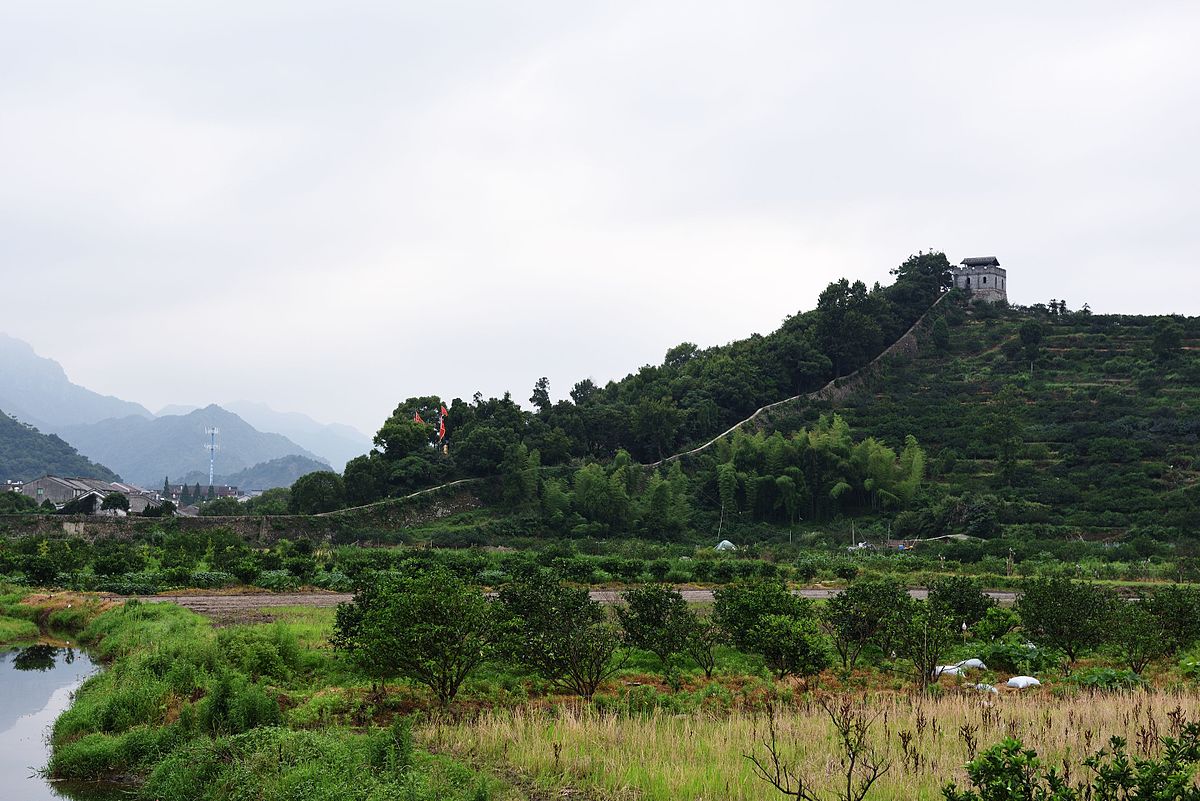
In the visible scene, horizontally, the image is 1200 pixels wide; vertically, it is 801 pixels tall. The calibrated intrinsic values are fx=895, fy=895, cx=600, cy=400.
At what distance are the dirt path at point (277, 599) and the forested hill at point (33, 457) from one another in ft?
414

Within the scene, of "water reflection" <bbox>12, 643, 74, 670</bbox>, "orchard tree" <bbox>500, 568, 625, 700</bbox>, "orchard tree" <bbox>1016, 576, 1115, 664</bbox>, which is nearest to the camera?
"orchard tree" <bbox>500, 568, 625, 700</bbox>

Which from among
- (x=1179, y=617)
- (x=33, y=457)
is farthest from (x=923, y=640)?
(x=33, y=457)

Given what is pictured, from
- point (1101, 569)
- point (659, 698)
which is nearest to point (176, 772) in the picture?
point (659, 698)

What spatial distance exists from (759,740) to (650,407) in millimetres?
46615

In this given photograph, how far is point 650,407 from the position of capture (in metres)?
56.6

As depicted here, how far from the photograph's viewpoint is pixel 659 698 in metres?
12.4

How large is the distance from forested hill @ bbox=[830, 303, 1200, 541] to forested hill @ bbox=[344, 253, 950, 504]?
13.0ft

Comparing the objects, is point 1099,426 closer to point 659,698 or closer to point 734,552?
point 734,552

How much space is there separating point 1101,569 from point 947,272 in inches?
2196

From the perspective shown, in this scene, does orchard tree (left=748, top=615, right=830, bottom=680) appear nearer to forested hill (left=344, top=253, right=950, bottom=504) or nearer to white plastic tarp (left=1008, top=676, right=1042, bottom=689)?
white plastic tarp (left=1008, top=676, right=1042, bottom=689)

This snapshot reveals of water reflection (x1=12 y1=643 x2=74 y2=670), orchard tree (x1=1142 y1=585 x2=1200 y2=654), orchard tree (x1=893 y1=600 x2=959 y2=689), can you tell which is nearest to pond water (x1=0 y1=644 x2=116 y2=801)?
water reflection (x1=12 y1=643 x2=74 y2=670)

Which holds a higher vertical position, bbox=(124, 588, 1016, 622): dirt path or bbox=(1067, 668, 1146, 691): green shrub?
bbox=(1067, 668, 1146, 691): green shrub

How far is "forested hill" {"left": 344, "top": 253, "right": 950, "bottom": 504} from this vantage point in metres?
51.8

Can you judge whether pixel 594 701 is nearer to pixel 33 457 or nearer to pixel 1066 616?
pixel 1066 616
